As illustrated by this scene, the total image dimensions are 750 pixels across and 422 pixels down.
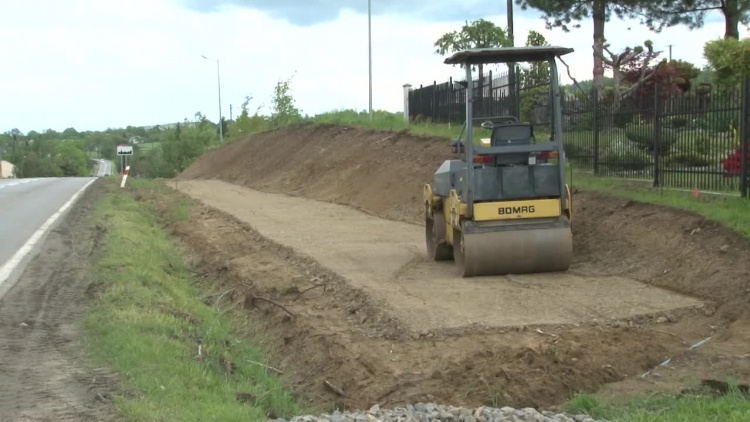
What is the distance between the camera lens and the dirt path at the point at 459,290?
9.02 m

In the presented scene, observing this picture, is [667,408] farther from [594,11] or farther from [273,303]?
[594,11]

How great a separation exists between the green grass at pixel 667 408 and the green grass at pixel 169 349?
8.11 ft

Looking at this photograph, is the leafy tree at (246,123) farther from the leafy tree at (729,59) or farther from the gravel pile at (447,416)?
the gravel pile at (447,416)

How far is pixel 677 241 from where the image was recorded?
430 inches

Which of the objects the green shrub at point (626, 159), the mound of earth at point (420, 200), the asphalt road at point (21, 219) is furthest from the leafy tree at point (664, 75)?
the asphalt road at point (21, 219)

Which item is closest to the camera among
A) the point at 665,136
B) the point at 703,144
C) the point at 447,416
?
the point at 447,416

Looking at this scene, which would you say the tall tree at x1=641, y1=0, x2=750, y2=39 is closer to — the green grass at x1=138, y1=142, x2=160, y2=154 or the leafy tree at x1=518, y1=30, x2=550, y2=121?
the leafy tree at x1=518, y1=30, x2=550, y2=121

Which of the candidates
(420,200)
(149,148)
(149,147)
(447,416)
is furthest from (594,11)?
(149,147)

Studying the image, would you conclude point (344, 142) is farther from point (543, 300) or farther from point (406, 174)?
point (543, 300)

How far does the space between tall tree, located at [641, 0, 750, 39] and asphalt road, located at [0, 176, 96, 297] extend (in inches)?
761

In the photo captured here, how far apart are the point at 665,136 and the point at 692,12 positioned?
1648 centimetres

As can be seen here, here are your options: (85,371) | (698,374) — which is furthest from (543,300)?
(85,371)

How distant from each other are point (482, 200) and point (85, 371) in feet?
18.8

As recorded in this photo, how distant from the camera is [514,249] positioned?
427 inches
